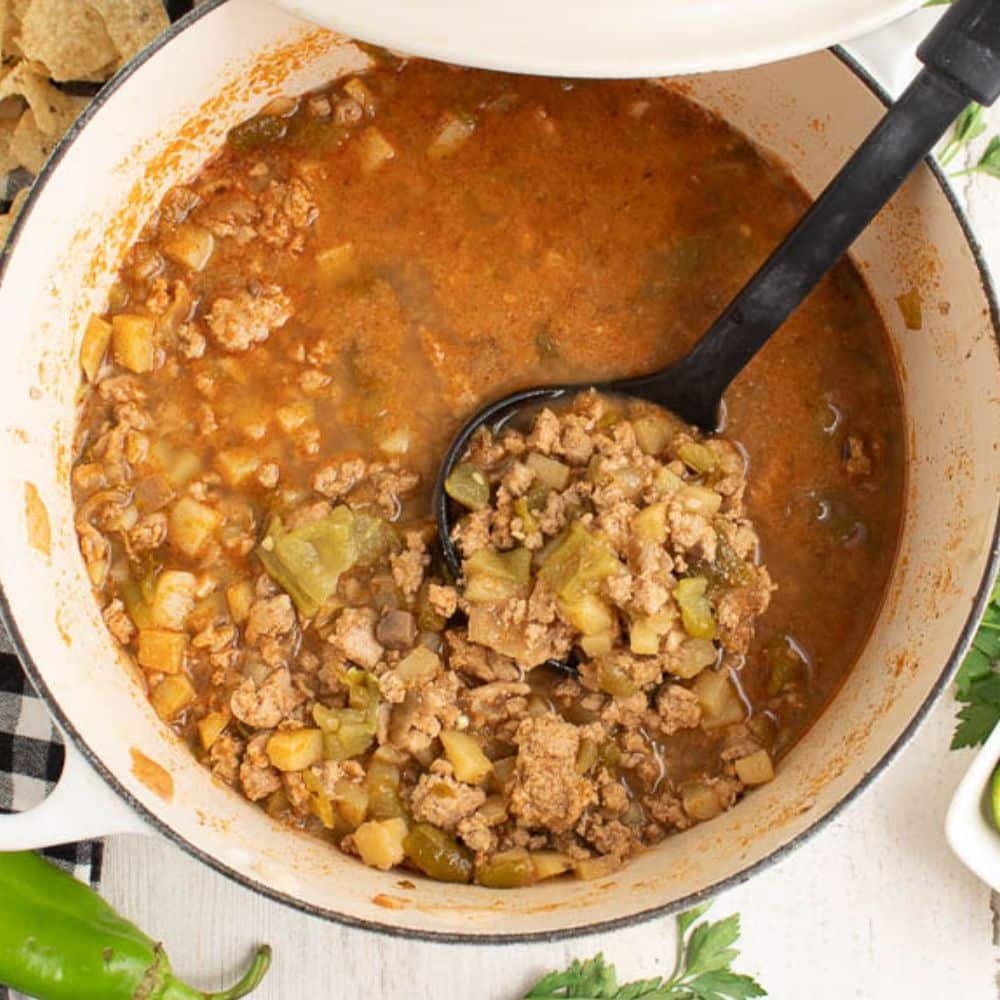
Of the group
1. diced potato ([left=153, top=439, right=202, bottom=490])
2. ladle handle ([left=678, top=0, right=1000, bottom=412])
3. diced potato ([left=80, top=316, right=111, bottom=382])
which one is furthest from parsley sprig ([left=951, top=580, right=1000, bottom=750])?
diced potato ([left=80, top=316, right=111, bottom=382])

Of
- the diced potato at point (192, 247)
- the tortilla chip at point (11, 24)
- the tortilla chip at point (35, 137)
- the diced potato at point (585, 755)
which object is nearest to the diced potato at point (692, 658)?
the diced potato at point (585, 755)

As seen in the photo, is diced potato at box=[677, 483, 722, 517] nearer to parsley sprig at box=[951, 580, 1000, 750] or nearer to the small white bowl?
parsley sprig at box=[951, 580, 1000, 750]

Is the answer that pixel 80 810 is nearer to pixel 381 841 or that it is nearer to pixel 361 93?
pixel 381 841

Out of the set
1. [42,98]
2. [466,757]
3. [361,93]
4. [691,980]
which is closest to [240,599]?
[466,757]

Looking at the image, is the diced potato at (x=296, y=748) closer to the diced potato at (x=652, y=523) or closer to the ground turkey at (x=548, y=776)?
the ground turkey at (x=548, y=776)

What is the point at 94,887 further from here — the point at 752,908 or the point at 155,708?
the point at 752,908

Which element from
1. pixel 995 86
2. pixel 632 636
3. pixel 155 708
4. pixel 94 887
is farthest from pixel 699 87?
pixel 94 887
